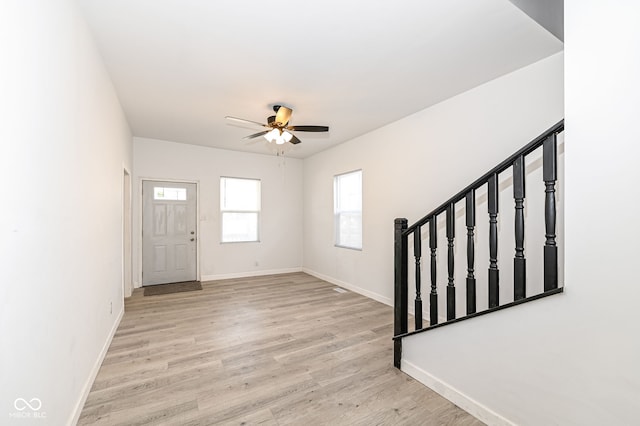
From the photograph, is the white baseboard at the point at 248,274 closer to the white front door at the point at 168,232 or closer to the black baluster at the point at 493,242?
the white front door at the point at 168,232

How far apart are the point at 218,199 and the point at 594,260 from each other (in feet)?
18.0

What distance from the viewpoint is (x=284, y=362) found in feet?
8.32

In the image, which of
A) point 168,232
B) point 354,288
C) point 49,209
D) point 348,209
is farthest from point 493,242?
point 168,232

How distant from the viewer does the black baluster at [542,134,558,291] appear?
148cm

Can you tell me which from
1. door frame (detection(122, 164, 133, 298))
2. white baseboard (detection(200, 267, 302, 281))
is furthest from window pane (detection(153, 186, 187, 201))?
white baseboard (detection(200, 267, 302, 281))

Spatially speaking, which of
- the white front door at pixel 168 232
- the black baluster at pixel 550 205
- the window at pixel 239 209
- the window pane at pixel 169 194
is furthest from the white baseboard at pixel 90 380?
the window at pixel 239 209

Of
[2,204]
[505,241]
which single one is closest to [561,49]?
[505,241]

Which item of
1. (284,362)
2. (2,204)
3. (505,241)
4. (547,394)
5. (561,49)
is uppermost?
(561,49)

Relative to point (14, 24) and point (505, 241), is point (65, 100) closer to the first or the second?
point (14, 24)

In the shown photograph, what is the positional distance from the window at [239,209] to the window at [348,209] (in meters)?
1.82

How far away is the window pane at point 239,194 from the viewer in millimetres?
5824

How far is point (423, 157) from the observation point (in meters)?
3.60

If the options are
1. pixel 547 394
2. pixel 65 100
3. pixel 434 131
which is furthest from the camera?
pixel 434 131

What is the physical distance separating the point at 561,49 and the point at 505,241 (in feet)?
5.52
